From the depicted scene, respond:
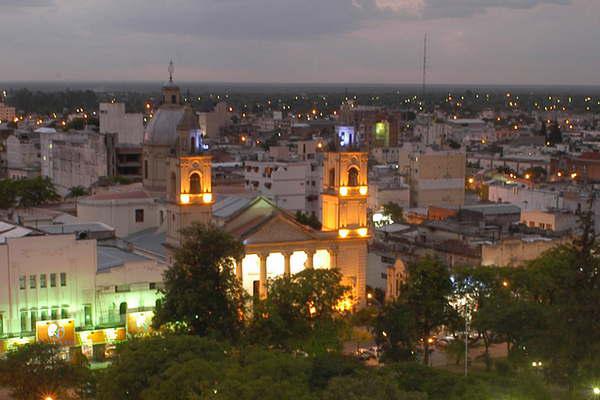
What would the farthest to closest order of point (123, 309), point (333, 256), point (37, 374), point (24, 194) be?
point (24, 194)
point (333, 256)
point (123, 309)
point (37, 374)

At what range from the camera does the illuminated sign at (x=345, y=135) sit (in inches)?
2514

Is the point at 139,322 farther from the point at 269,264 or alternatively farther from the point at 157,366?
the point at 157,366

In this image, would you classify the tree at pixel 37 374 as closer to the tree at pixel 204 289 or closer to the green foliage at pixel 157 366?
the green foliage at pixel 157 366

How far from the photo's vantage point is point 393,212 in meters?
94.2

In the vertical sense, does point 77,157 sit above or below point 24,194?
above

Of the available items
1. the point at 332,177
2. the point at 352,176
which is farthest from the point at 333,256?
the point at 352,176

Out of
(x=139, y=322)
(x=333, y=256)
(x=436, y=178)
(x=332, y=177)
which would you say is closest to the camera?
(x=139, y=322)

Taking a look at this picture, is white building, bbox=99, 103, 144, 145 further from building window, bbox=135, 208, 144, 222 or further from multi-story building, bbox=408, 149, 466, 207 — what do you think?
building window, bbox=135, 208, 144, 222

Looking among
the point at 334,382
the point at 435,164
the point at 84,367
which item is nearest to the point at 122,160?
the point at 435,164

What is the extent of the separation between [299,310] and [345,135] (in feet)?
57.9

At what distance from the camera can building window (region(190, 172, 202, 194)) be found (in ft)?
203

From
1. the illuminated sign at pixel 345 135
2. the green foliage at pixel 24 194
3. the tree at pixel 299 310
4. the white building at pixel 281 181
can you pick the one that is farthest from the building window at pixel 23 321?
the white building at pixel 281 181

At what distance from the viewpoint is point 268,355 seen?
3906 cm

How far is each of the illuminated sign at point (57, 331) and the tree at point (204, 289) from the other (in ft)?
18.8
